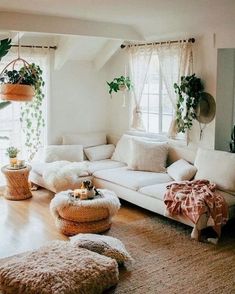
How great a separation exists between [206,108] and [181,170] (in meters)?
0.90

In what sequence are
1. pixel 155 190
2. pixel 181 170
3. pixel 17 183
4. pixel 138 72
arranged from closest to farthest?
pixel 155 190 → pixel 181 170 → pixel 17 183 → pixel 138 72

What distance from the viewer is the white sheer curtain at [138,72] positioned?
634 cm

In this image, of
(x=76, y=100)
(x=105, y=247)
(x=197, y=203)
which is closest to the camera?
(x=105, y=247)

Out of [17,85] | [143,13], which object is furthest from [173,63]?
[17,85]

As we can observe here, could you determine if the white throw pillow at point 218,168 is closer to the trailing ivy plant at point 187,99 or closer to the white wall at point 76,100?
the trailing ivy plant at point 187,99

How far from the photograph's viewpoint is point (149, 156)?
5.92m

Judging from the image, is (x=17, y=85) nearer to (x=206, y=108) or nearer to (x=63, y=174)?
(x=63, y=174)

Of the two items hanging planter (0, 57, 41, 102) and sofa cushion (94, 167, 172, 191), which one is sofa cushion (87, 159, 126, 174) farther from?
hanging planter (0, 57, 41, 102)

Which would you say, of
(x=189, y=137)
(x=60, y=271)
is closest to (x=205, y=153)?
(x=189, y=137)

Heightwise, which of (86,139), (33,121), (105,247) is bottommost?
(105,247)

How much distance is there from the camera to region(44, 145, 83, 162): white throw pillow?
6.32m

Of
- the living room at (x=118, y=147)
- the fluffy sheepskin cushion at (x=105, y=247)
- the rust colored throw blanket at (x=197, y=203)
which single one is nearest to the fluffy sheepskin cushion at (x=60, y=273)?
the living room at (x=118, y=147)

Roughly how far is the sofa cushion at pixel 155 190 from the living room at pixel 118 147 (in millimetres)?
16

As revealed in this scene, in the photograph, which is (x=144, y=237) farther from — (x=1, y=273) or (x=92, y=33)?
(x=92, y=33)
